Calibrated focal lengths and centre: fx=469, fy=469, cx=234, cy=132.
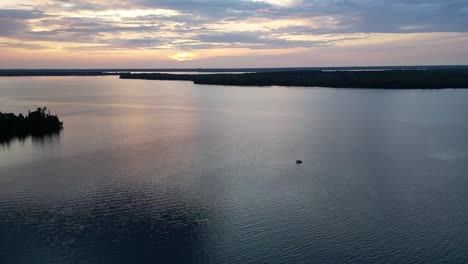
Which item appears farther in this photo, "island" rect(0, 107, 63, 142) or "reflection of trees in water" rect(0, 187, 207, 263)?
"island" rect(0, 107, 63, 142)

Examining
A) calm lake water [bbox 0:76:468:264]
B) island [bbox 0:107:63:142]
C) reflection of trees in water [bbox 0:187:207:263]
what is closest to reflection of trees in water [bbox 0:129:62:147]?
island [bbox 0:107:63:142]

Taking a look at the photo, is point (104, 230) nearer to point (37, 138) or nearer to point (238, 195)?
point (238, 195)

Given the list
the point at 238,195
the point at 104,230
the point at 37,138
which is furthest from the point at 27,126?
the point at 104,230

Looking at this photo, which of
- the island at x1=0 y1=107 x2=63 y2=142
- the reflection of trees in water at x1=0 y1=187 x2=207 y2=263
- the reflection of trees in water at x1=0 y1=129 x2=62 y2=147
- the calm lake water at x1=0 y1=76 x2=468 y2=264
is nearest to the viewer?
the reflection of trees in water at x1=0 y1=187 x2=207 y2=263

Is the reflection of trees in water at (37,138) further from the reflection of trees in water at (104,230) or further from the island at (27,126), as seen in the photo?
the reflection of trees in water at (104,230)

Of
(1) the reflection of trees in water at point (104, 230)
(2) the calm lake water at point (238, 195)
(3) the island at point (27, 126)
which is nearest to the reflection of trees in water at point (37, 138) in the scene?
(3) the island at point (27, 126)

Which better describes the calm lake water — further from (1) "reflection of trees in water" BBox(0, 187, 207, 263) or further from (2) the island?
(2) the island
